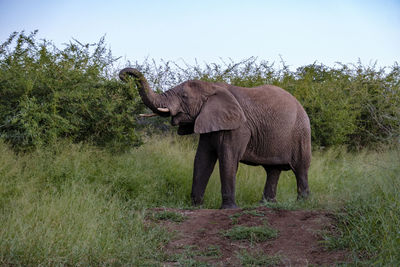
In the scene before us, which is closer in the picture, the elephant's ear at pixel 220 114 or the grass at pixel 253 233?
the grass at pixel 253 233

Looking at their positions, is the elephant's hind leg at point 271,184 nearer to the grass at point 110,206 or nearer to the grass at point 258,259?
the grass at point 110,206

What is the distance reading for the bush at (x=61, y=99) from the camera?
809 centimetres

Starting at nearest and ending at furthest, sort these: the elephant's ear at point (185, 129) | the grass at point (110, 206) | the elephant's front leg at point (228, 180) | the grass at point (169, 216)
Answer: the grass at point (110, 206), the grass at point (169, 216), the elephant's front leg at point (228, 180), the elephant's ear at point (185, 129)

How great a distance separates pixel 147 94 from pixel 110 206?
8.73ft

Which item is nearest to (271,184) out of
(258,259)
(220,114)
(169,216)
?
(220,114)

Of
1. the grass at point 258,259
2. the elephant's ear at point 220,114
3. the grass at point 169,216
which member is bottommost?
the grass at point 258,259

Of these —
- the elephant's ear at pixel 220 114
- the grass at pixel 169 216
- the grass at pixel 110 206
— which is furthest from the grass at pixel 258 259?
the elephant's ear at pixel 220 114

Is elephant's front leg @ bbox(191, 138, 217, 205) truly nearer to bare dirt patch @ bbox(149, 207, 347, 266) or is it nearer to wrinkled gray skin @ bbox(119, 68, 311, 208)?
wrinkled gray skin @ bbox(119, 68, 311, 208)

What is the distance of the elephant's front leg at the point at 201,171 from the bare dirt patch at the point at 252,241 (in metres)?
1.58

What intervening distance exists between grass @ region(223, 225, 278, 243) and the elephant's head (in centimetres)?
268

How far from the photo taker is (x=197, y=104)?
8.99 m

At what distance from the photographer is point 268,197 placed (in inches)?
375

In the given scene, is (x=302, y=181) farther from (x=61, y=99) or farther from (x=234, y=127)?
(x=61, y=99)

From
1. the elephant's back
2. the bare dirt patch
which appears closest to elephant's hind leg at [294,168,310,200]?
the elephant's back
